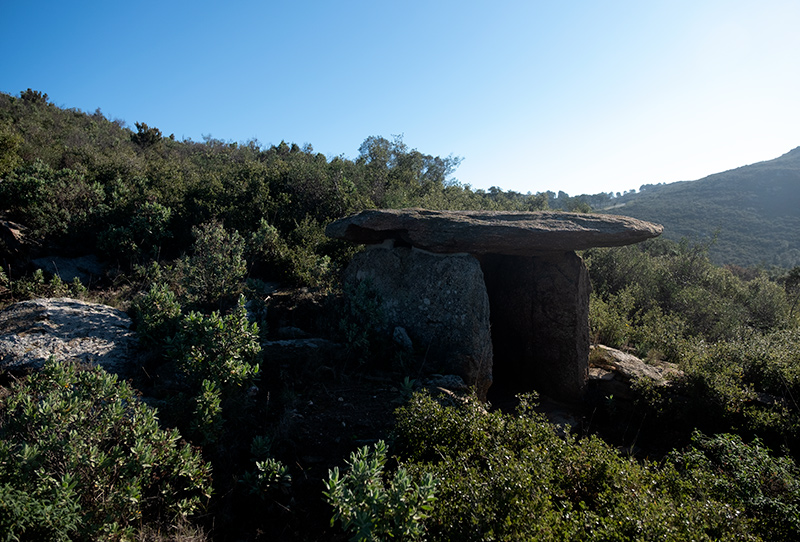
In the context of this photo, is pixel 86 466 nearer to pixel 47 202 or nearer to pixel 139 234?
pixel 139 234

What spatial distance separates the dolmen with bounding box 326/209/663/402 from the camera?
6441mm

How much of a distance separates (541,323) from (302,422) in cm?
473

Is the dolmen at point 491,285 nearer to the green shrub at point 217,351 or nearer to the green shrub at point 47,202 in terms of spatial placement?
the green shrub at point 217,351

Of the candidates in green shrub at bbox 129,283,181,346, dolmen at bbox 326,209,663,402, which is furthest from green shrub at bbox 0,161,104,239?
dolmen at bbox 326,209,663,402

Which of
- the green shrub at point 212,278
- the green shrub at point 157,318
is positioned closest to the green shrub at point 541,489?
the green shrub at point 157,318

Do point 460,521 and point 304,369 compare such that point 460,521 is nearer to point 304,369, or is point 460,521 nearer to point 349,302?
point 304,369

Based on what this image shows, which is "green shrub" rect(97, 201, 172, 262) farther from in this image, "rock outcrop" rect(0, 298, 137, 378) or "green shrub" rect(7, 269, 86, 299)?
"rock outcrop" rect(0, 298, 137, 378)

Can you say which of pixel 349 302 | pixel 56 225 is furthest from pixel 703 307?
pixel 56 225

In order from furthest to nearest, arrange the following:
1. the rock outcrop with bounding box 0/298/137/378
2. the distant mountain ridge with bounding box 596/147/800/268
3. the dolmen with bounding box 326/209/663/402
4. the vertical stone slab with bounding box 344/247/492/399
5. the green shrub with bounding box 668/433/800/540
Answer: the distant mountain ridge with bounding box 596/147/800/268 < the dolmen with bounding box 326/209/663/402 < the vertical stone slab with bounding box 344/247/492/399 < the rock outcrop with bounding box 0/298/137/378 < the green shrub with bounding box 668/433/800/540

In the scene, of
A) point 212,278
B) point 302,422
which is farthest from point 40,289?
point 302,422

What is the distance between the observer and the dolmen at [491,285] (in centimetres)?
644

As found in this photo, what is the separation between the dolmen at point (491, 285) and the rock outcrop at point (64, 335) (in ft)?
11.9

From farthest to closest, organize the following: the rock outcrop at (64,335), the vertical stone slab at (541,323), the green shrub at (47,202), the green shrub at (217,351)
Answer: the green shrub at (47,202), the vertical stone slab at (541,323), the rock outcrop at (64,335), the green shrub at (217,351)

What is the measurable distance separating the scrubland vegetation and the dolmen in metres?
0.64
